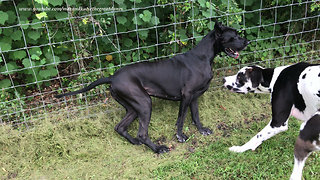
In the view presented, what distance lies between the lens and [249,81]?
3.96 m

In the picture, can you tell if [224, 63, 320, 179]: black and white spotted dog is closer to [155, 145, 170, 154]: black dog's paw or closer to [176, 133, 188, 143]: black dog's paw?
[176, 133, 188, 143]: black dog's paw

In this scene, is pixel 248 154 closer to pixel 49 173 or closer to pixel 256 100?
pixel 256 100

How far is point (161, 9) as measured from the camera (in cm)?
485

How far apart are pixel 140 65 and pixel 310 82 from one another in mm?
1976

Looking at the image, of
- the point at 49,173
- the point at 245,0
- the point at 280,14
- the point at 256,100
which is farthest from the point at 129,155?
the point at 280,14

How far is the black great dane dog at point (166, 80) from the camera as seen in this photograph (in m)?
3.71

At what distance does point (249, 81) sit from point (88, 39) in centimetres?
238

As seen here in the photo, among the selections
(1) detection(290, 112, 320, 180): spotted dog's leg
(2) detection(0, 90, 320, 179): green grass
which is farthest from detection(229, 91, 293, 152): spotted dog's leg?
(1) detection(290, 112, 320, 180): spotted dog's leg

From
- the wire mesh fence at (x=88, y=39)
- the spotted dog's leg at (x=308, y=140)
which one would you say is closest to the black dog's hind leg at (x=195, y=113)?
the wire mesh fence at (x=88, y=39)

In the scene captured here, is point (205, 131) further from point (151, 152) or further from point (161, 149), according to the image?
point (151, 152)

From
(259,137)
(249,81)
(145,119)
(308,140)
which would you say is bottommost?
(259,137)

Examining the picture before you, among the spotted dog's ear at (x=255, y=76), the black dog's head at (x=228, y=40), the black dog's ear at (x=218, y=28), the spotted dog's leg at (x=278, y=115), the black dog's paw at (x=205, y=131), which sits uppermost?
the black dog's ear at (x=218, y=28)

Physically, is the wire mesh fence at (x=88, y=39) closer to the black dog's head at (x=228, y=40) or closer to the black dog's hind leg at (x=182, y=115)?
the black dog's head at (x=228, y=40)

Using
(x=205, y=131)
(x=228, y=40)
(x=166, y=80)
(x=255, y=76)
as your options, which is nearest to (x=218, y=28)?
(x=228, y=40)
